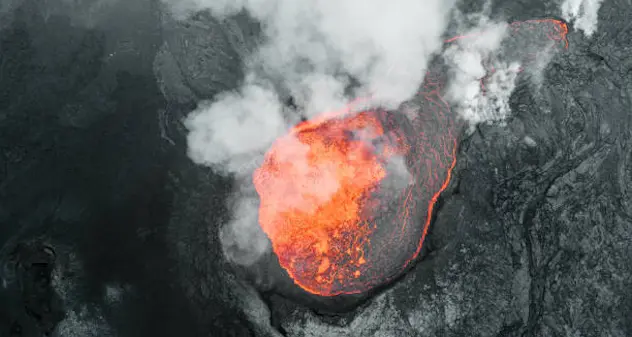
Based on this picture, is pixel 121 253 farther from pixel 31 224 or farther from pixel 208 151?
pixel 208 151

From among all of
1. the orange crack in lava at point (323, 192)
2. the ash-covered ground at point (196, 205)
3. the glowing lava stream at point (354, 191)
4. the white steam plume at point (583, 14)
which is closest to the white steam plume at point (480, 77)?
the ash-covered ground at point (196, 205)

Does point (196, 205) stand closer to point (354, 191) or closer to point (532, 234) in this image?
point (354, 191)

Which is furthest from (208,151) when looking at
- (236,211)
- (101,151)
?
(101,151)

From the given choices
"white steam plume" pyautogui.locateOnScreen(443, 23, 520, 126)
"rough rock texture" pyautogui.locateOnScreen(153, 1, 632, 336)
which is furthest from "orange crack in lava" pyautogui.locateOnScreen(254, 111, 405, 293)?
"white steam plume" pyautogui.locateOnScreen(443, 23, 520, 126)

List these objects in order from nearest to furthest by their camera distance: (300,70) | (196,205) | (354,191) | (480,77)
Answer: (196,205)
(354,191)
(300,70)
(480,77)

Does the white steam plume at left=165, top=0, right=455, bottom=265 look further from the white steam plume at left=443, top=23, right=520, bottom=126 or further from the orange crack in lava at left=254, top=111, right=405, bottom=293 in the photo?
the white steam plume at left=443, top=23, right=520, bottom=126

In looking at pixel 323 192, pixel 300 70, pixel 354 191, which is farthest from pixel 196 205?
pixel 300 70
